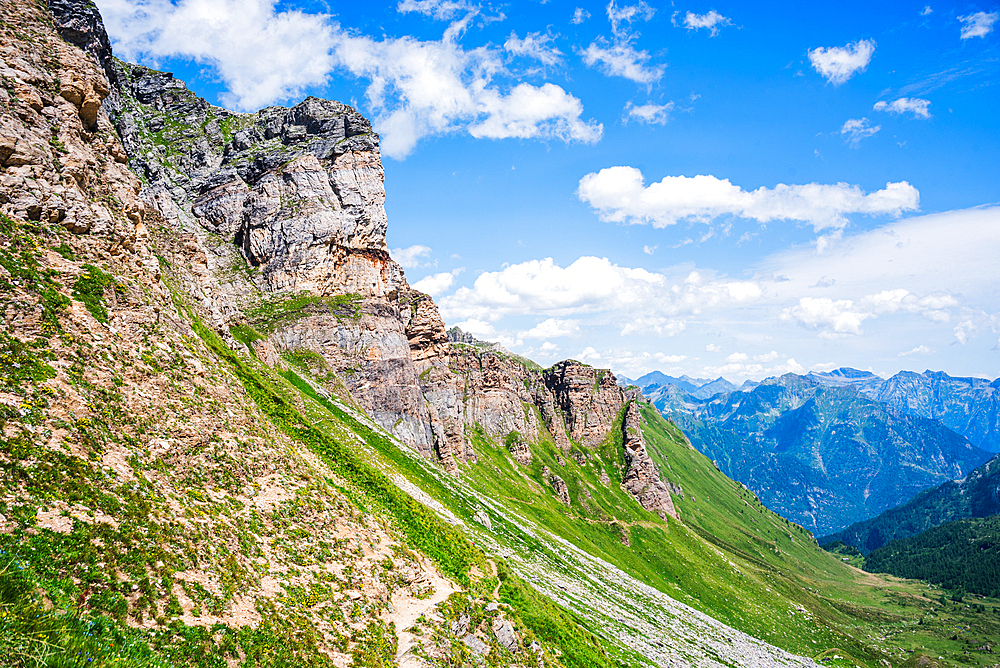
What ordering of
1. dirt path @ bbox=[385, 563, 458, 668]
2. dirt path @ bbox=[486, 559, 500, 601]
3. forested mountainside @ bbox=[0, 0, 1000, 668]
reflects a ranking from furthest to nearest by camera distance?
dirt path @ bbox=[486, 559, 500, 601]
dirt path @ bbox=[385, 563, 458, 668]
forested mountainside @ bbox=[0, 0, 1000, 668]

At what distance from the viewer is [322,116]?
123 meters

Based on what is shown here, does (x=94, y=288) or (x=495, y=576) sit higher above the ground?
(x=94, y=288)

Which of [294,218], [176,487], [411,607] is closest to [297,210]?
[294,218]

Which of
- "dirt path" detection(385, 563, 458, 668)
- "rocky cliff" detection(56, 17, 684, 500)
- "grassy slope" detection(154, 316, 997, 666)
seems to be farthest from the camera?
"rocky cliff" detection(56, 17, 684, 500)

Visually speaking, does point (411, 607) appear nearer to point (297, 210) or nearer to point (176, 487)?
point (176, 487)

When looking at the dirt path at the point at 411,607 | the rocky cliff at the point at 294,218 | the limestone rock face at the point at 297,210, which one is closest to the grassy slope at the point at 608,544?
the dirt path at the point at 411,607

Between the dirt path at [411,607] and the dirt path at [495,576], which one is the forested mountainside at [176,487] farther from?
the dirt path at [495,576]

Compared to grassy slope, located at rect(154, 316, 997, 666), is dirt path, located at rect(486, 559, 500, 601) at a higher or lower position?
higher

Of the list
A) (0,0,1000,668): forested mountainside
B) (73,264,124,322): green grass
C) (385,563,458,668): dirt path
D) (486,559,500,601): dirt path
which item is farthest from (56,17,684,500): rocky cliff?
(385,563,458,668): dirt path

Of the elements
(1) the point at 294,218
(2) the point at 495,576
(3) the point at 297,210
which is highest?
(3) the point at 297,210

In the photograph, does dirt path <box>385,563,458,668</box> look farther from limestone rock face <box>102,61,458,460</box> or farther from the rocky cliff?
limestone rock face <box>102,61,458,460</box>

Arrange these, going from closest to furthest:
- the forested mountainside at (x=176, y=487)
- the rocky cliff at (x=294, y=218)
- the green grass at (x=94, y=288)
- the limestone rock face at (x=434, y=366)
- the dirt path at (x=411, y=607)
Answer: the forested mountainside at (x=176, y=487), the dirt path at (x=411, y=607), the green grass at (x=94, y=288), the rocky cliff at (x=294, y=218), the limestone rock face at (x=434, y=366)

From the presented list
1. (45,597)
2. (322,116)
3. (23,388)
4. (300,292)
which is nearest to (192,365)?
(23,388)

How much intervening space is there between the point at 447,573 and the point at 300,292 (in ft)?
256
